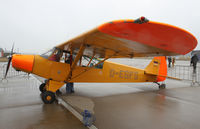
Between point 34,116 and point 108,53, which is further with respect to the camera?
point 108,53

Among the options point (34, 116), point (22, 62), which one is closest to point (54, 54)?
point (22, 62)

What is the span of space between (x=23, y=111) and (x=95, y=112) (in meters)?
2.03

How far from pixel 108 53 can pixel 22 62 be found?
2.97 meters

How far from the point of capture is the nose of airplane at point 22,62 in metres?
4.27

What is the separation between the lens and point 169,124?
120 inches

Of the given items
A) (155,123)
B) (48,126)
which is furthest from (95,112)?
(155,123)

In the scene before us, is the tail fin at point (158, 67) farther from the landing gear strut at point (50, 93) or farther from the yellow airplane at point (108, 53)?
the landing gear strut at point (50, 93)

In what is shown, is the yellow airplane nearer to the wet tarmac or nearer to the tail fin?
the tail fin

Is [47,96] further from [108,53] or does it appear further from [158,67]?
[158,67]

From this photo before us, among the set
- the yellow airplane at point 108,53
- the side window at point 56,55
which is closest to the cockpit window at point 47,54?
the yellow airplane at point 108,53

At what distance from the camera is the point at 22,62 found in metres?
4.29

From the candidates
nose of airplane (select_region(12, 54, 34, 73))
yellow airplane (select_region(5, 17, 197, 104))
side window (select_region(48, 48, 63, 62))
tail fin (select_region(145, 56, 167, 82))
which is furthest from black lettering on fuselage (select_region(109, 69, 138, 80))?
nose of airplane (select_region(12, 54, 34, 73))

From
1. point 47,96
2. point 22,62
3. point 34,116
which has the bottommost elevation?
point 34,116

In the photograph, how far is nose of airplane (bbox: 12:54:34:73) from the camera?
4.27 m
